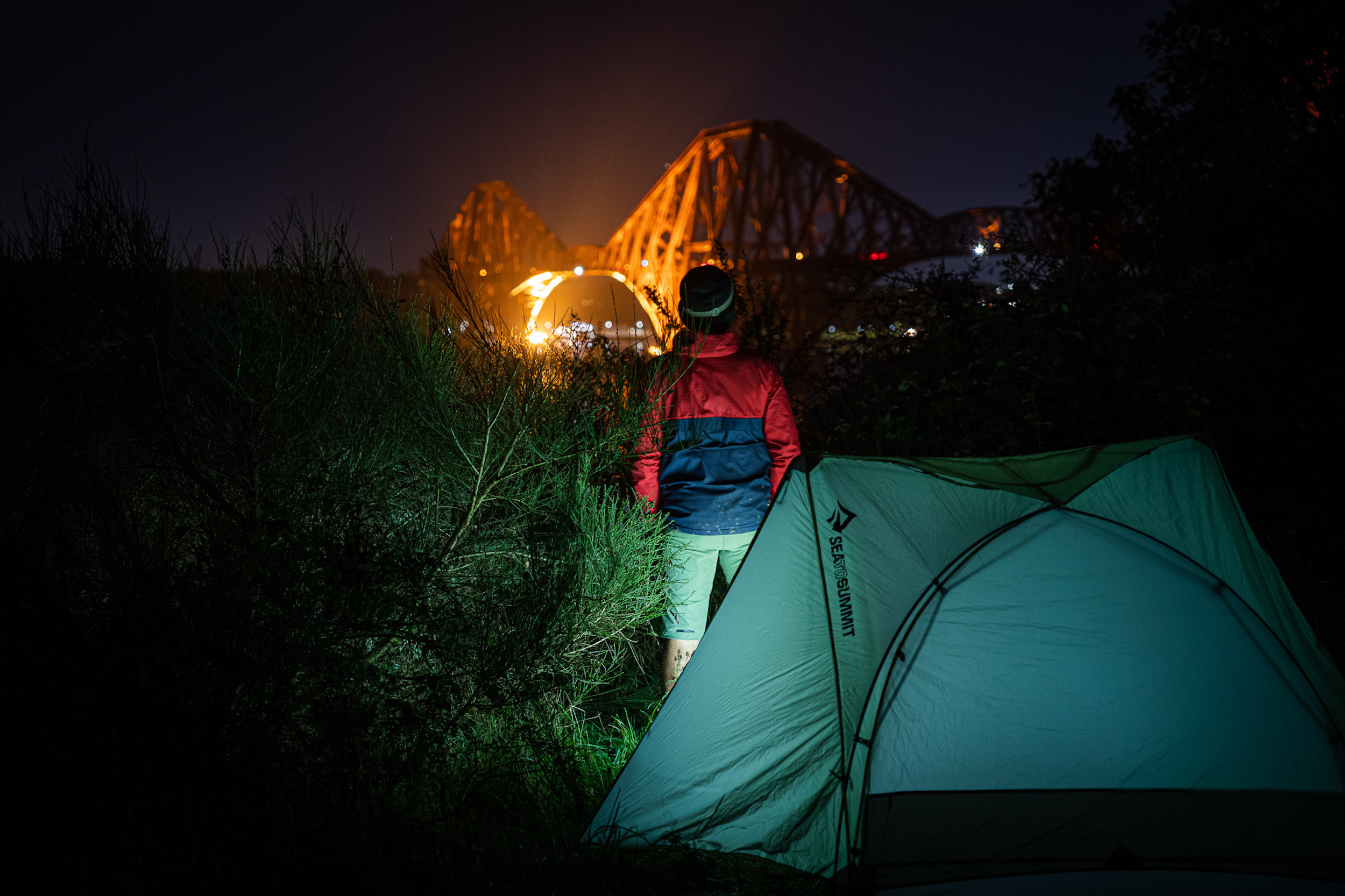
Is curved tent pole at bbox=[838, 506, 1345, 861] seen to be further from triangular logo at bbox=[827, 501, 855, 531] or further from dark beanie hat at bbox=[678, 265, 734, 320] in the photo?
dark beanie hat at bbox=[678, 265, 734, 320]

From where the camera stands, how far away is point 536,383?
145 inches

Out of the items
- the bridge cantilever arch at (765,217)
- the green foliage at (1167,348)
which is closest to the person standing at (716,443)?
the green foliage at (1167,348)

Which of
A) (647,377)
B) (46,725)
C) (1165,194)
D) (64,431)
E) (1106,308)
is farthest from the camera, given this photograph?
(1165,194)

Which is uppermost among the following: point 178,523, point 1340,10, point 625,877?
point 1340,10

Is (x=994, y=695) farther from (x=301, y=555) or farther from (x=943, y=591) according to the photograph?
(x=301, y=555)

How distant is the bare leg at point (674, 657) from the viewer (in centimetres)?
349

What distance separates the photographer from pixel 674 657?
352cm

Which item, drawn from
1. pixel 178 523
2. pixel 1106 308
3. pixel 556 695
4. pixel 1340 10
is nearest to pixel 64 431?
pixel 178 523

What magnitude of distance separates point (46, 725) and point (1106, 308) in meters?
6.72

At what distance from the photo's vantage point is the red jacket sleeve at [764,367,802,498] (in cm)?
333

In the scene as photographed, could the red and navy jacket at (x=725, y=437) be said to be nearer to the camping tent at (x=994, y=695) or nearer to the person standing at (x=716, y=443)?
the person standing at (x=716, y=443)

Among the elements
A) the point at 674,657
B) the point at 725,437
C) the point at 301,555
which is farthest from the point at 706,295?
the point at 301,555

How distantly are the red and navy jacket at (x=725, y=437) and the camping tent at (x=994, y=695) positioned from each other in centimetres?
41

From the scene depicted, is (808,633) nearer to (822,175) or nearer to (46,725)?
(46,725)
